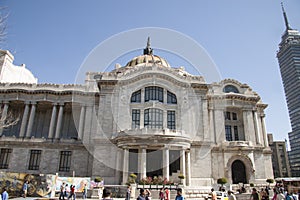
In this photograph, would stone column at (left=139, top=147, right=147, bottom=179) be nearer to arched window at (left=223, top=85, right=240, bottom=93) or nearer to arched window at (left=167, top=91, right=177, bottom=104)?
arched window at (left=167, top=91, right=177, bottom=104)

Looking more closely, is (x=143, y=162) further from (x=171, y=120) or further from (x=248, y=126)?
(x=248, y=126)

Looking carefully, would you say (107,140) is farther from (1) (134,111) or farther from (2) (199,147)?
(2) (199,147)

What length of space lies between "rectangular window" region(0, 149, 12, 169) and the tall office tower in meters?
102

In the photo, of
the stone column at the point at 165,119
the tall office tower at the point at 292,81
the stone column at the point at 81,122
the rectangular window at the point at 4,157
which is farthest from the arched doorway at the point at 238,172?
the tall office tower at the point at 292,81

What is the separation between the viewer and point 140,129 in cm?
3067

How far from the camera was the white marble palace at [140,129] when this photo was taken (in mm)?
32031

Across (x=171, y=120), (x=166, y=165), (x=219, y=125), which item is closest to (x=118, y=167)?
(x=166, y=165)

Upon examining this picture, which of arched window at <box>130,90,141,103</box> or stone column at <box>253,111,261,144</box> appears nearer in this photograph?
A: arched window at <box>130,90,141,103</box>

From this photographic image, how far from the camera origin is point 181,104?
121 feet

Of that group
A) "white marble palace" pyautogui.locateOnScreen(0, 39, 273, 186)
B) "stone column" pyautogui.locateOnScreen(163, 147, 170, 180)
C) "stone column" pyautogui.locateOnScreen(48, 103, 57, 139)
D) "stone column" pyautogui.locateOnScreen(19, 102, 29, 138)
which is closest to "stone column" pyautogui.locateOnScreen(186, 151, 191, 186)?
"white marble palace" pyautogui.locateOnScreen(0, 39, 273, 186)

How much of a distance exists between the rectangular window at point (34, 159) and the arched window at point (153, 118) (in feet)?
59.5

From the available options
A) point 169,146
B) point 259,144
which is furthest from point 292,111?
point 169,146

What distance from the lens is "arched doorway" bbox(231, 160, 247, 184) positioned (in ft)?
122

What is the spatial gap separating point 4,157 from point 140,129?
77.8ft
